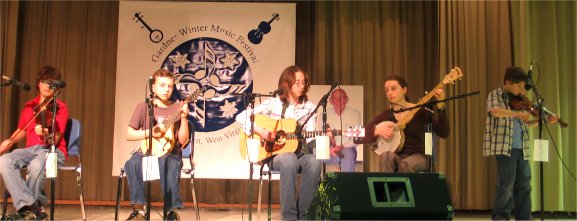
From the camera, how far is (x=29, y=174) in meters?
4.50

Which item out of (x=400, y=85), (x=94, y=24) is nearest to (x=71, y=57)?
(x=94, y=24)

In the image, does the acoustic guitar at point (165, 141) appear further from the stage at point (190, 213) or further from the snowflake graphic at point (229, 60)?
the snowflake graphic at point (229, 60)

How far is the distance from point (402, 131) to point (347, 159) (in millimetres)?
991

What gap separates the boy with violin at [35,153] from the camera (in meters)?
4.42

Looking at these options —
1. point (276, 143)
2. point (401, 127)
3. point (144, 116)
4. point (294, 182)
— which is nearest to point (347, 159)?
point (401, 127)

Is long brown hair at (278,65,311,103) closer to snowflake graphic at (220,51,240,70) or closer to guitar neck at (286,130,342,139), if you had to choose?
guitar neck at (286,130,342,139)

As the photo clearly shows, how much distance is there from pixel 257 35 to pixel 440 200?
10.8 ft

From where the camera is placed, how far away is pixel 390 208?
3.13 meters

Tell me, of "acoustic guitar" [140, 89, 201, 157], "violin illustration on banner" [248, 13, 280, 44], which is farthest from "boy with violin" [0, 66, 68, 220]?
"violin illustration on banner" [248, 13, 280, 44]

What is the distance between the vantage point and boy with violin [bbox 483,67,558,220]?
4.68m

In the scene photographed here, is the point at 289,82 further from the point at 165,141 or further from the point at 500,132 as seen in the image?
the point at 500,132

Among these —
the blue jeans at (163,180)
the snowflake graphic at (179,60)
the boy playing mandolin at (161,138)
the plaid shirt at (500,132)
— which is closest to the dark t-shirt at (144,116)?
the boy playing mandolin at (161,138)

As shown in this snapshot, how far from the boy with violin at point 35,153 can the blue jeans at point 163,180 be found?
628 millimetres

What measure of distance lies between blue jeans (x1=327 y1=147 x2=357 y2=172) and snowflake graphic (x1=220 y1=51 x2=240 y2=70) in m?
1.51
